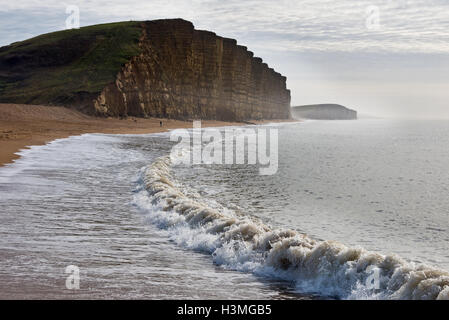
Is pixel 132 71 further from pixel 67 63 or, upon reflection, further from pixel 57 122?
pixel 57 122

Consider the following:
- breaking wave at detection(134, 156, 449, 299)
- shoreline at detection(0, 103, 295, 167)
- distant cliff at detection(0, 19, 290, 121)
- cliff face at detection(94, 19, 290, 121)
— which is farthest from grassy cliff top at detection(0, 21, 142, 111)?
breaking wave at detection(134, 156, 449, 299)

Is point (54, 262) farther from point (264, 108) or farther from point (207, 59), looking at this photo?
point (264, 108)

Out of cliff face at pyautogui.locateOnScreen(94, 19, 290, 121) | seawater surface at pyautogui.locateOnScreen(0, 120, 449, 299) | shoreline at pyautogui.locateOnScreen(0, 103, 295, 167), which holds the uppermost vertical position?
cliff face at pyautogui.locateOnScreen(94, 19, 290, 121)

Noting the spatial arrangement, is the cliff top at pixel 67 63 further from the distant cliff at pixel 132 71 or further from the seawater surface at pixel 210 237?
the seawater surface at pixel 210 237

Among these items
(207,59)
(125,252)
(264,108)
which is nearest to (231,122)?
(207,59)

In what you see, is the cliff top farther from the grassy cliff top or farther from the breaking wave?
the breaking wave

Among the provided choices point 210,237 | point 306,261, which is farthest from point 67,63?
point 306,261

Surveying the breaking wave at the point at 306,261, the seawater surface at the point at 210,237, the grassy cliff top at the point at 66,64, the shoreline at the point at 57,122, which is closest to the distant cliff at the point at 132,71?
the grassy cliff top at the point at 66,64
